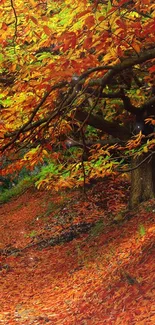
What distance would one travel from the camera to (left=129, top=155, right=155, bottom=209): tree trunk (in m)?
11.6

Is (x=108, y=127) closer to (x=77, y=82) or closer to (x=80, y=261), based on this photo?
(x=80, y=261)

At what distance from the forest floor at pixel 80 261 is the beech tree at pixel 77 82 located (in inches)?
60.5

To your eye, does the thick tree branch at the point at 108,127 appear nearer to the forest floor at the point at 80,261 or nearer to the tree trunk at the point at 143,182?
the tree trunk at the point at 143,182

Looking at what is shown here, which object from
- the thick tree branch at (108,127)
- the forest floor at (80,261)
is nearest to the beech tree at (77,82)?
the thick tree branch at (108,127)

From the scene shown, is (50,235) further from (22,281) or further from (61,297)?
(61,297)

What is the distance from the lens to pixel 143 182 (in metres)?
11.7

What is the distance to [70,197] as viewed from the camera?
16.6 meters

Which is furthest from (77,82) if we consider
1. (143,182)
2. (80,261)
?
(143,182)

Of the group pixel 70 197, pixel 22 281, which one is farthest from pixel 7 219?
pixel 22 281

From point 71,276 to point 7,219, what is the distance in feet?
29.2

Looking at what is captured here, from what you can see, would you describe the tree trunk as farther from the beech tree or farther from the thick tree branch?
the thick tree branch

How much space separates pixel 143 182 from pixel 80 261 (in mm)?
2872

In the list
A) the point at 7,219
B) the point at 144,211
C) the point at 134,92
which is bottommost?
the point at 7,219

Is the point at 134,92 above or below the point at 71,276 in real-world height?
above
